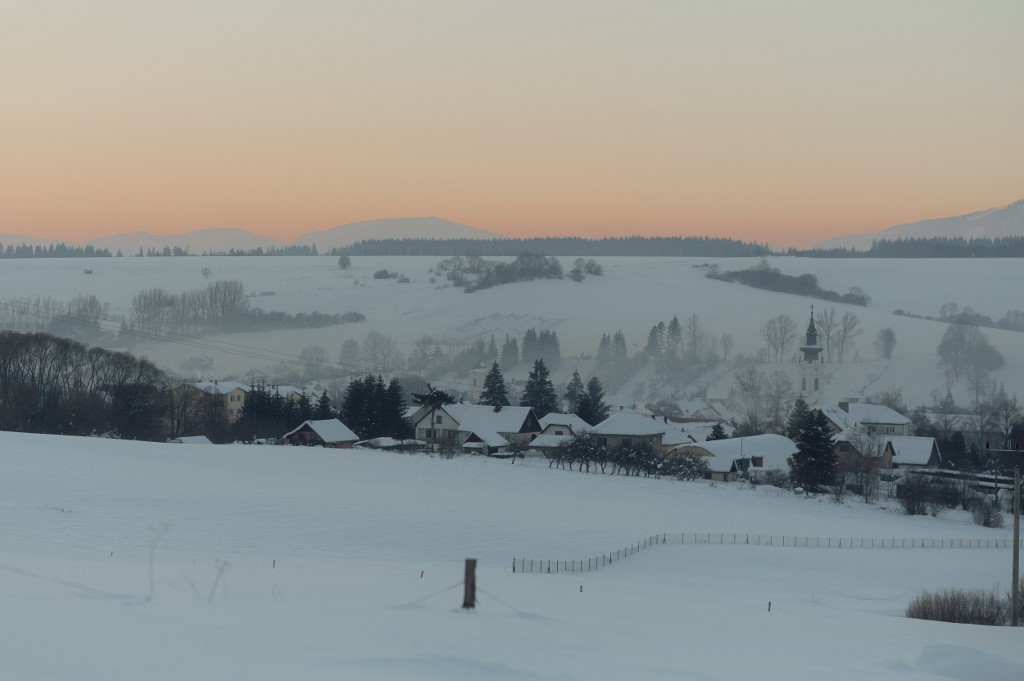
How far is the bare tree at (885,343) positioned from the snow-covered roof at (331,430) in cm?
10862

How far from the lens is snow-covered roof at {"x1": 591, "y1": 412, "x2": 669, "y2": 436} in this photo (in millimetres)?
87250

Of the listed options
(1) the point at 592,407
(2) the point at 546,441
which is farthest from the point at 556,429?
(1) the point at 592,407

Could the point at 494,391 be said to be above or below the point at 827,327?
below

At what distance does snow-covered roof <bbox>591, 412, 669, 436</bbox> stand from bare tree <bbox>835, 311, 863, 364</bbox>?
3338 inches

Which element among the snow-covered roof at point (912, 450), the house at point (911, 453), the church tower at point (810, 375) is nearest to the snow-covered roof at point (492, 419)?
the house at point (911, 453)

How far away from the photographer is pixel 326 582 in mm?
16047

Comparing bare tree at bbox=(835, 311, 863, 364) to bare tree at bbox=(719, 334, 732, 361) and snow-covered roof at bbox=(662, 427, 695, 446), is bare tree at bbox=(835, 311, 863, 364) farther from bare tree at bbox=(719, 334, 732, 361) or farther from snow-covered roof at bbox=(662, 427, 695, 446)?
snow-covered roof at bbox=(662, 427, 695, 446)

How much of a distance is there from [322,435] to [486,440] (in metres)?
13.9

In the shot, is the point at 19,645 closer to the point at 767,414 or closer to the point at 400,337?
the point at 767,414

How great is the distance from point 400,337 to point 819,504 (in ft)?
392

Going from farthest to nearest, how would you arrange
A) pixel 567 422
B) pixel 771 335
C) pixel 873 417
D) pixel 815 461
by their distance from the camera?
1. pixel 771 335
2. pixel 873 417
3. pixel 567 422
4. pixel 815 461

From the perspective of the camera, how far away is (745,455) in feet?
268

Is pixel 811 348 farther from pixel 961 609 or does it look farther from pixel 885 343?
pixel 961 609

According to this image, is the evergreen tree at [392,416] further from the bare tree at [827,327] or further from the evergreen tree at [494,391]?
the bare tree at [827,327]
